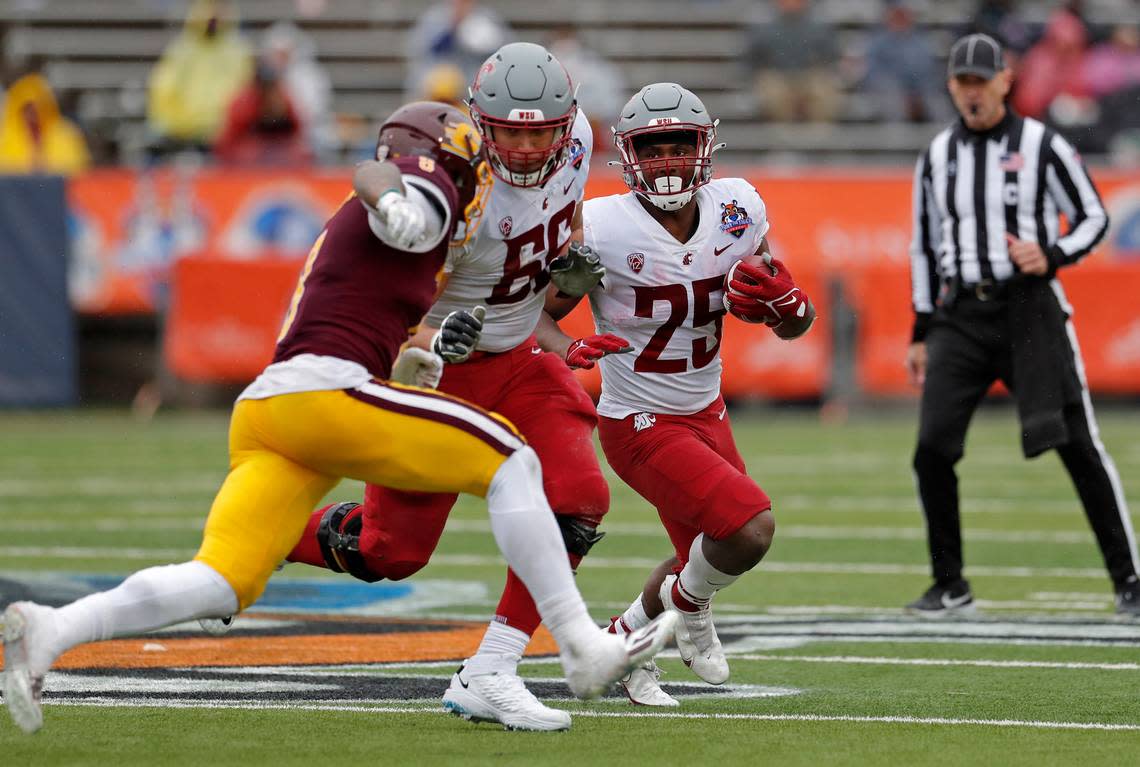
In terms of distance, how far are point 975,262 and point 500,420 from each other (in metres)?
3.08

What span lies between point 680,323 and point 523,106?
0.93m

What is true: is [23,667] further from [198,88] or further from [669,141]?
[198,88]

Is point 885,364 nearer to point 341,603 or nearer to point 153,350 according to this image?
point 153,350

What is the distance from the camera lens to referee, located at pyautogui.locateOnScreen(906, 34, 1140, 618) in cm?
689

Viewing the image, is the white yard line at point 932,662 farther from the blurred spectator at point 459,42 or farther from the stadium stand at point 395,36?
the stadium stand at point 395,36

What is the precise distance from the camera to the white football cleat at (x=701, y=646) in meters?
5.40

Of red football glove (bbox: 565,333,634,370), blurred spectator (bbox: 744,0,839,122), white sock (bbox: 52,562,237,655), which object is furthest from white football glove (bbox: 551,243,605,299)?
blurred spectator (bbox: 744,0,839,122)

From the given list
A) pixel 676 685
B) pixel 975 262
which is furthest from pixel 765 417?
pixel 676 685

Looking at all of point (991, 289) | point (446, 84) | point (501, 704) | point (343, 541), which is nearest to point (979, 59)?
point (991, 289)

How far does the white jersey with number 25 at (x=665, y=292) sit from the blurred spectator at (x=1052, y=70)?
37.2 feet

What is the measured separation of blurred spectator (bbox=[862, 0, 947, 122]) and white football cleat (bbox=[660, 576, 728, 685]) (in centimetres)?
1213

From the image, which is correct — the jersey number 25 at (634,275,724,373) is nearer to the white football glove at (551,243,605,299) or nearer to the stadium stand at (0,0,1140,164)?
the white football glove at (551,243,605,299)

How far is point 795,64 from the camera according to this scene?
17.1 meters

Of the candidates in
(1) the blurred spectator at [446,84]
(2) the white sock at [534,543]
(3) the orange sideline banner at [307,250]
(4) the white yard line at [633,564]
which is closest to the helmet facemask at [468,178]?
(2) the white sock at [534,543]
